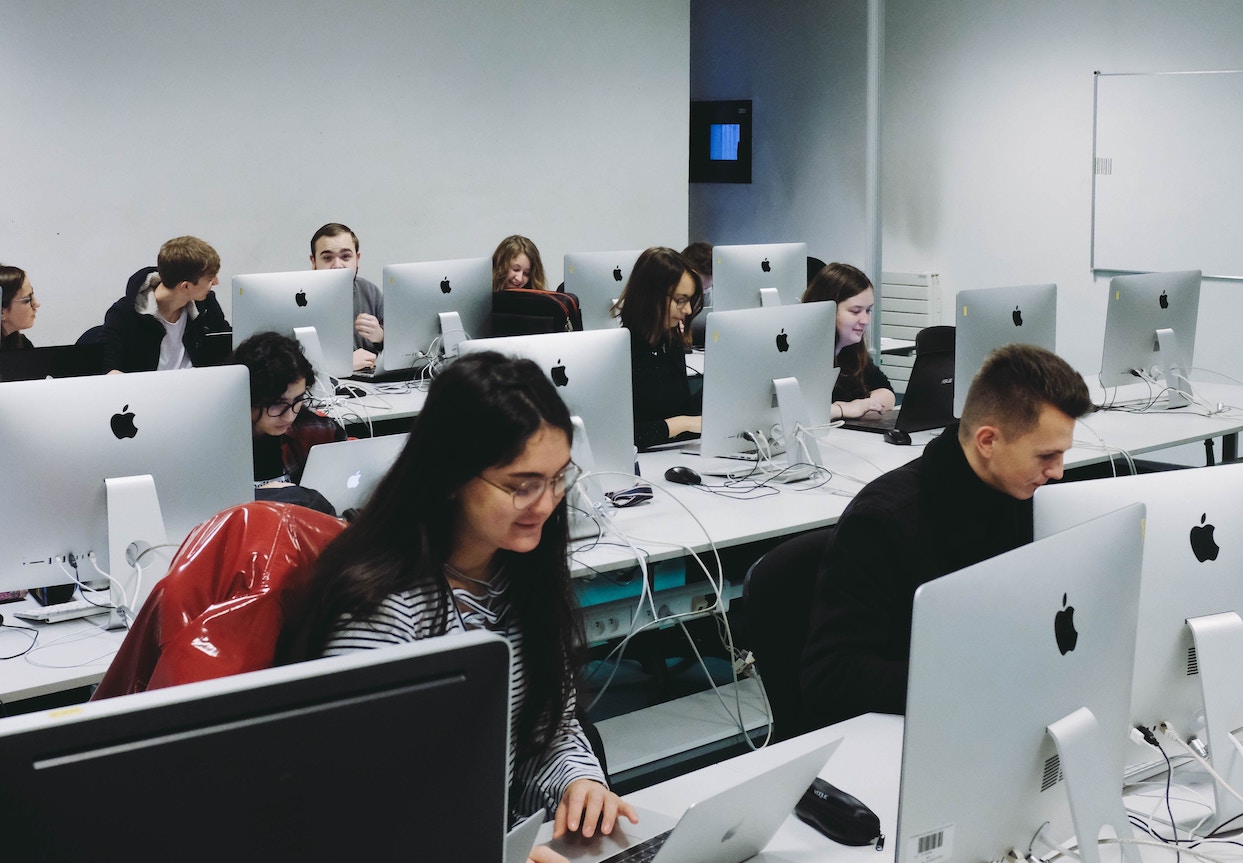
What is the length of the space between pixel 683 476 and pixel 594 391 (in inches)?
21.0

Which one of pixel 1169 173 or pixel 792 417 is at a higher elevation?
pixel 1169 173

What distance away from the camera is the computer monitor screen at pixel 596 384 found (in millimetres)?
2750

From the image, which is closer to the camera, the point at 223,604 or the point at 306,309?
the point at 223,604

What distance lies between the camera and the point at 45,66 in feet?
17.7

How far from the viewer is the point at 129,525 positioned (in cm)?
215

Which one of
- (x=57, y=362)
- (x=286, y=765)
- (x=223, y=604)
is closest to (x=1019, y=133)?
(x=57, y=362)

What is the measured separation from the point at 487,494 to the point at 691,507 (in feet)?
5.16

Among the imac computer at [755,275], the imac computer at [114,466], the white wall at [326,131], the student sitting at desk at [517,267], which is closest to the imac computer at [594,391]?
the imac computer at [114,466]

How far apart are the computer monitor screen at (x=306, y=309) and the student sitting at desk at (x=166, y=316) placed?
0.27 metres

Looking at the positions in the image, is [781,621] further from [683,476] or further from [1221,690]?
[683,476]

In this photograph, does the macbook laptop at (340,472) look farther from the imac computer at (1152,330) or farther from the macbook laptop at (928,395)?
the imac computer at (1152,330)

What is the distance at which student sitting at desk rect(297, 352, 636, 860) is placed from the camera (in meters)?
1.43

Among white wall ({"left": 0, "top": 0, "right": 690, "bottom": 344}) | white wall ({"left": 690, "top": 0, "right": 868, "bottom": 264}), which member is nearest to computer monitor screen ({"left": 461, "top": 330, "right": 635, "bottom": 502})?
white wall ({"left": 0, "top": 0, "right": 690, "bottom": 344})

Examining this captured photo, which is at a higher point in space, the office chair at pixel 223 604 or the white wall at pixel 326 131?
the white wall at pixel 326 131
